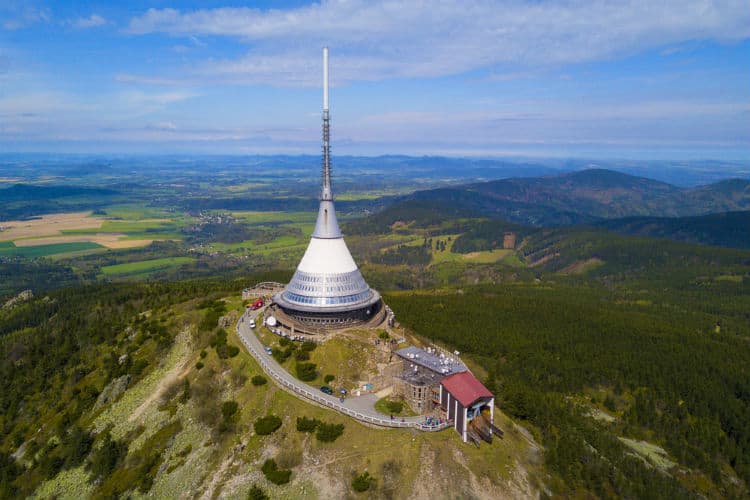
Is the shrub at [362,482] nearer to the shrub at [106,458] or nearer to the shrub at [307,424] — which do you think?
the shrub at [307,424]

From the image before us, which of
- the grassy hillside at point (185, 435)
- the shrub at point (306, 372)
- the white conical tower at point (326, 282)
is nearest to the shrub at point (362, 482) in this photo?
the grassy hillside at point (185, 435)

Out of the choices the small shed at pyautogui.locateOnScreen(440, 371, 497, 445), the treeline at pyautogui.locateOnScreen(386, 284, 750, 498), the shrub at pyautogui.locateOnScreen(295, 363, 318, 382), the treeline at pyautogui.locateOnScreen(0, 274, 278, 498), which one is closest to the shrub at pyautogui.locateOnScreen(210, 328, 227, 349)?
the treeline at pyautogui.locateOnScreen(0, 274, 278, 498)

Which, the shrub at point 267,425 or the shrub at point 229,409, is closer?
the shrub at point 267,425

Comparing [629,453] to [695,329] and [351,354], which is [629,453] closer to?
[351,354]

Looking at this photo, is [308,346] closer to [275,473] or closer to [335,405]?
[335,405]

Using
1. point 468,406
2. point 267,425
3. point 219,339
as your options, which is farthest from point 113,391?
point 468,406

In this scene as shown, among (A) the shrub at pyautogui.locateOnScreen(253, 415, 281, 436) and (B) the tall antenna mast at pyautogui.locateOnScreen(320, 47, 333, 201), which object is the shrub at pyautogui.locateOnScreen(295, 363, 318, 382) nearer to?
(A) the shrub at pyautogui.locateOnScreen(253, 415, 281, 436)
